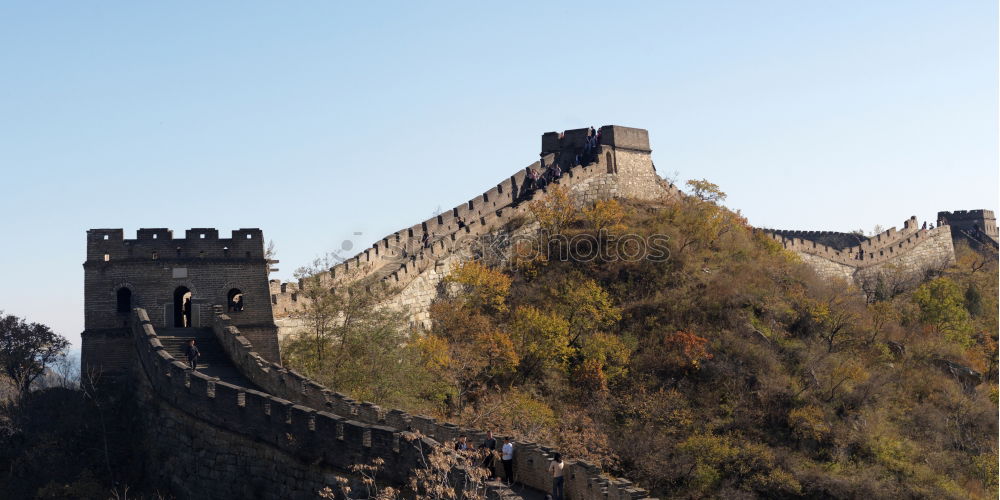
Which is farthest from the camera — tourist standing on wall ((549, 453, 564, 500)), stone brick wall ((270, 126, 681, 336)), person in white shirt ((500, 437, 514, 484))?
stone brick wall ((270, 126, 681, 336))

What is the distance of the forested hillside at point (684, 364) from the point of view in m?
31.5

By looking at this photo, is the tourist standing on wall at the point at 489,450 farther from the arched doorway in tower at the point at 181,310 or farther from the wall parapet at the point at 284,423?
the arched doorway in tower at the point at 181,310

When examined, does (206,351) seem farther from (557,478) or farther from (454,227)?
(454,227)

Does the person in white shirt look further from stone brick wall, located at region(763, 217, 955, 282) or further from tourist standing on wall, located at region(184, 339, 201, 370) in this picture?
stone brick wall, located at region(763, 217, 955, 282)

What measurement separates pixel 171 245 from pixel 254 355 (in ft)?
18.4

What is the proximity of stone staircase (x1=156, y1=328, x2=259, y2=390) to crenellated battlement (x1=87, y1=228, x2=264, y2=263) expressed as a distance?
2.06 meters

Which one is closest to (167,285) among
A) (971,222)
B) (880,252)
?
(880,252)

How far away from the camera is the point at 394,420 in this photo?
2223 cm

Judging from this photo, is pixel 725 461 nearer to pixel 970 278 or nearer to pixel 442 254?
pixel 442 254

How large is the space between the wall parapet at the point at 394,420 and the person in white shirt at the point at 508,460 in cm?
15

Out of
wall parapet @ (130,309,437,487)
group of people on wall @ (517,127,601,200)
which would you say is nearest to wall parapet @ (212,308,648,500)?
wall parapet @ (130,309,437,487)

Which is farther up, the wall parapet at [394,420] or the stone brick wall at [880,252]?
the stone brick wall at [880,252]

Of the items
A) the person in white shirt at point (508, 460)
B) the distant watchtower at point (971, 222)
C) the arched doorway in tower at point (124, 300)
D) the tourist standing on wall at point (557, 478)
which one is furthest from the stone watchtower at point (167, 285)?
the distant watchtower at point (971, 222)

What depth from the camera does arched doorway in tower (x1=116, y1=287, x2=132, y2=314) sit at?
29.9m
